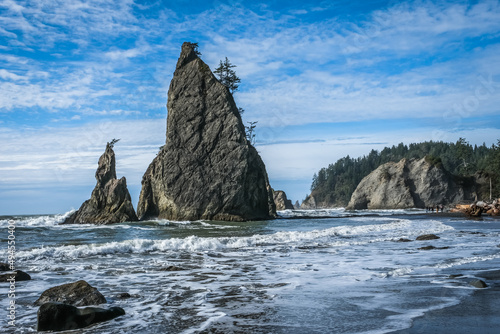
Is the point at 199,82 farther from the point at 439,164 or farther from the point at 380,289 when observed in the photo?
the point at 439,164

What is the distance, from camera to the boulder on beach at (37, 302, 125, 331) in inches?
236

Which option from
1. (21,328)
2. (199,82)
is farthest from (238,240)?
(199,82)

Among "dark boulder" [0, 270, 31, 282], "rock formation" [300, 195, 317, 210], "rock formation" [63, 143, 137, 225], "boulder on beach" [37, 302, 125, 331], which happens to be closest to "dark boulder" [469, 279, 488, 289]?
"boulder on beach" [37, 302, 125, 331]

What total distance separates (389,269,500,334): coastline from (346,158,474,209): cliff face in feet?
317

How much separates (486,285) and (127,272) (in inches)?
348

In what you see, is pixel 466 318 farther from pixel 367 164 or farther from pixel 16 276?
pixel 367 164

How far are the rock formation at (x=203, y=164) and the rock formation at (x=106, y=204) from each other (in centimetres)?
508

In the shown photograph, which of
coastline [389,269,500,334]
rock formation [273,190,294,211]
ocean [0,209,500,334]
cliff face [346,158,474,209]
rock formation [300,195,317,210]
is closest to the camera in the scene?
coastline [389,269,500,334]

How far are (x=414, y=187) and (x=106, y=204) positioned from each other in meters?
76.7

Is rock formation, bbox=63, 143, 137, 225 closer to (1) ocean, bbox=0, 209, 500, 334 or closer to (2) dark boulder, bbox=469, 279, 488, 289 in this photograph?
(1) ocean, bbox=0, 209, 500, 334

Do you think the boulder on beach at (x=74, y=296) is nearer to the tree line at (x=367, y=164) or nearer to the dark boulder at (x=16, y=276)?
the dark boulder at (x=16, y=276)

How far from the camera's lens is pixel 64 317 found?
6.08m

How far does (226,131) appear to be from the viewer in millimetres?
→ 52250

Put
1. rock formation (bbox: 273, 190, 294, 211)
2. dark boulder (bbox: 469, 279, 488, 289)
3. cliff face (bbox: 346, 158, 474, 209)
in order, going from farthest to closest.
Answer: rock formation (bbox: 273, 190, 294, 211) → cliff face (bbox: 346, 158, 474, 209) → dark boulder (bbox: 469, 279, 488, 289)
